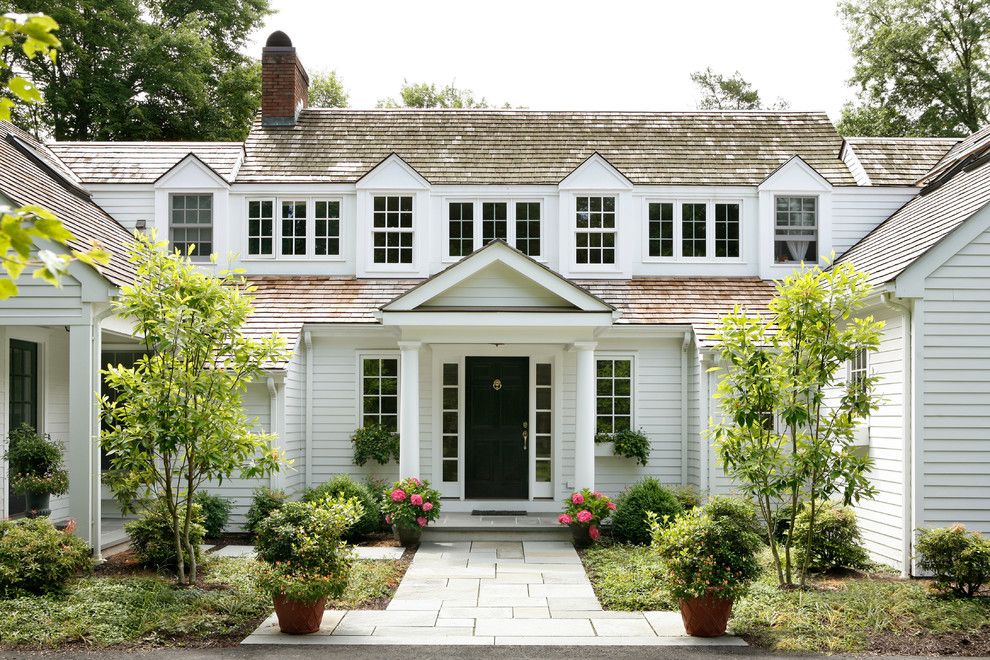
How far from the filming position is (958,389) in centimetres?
1108

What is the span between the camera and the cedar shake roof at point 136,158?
55.4 ft

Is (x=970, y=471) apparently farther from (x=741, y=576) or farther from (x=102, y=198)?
(x=102, y=198)

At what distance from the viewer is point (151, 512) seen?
423 inches

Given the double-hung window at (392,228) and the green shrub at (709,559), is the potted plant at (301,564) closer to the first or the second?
the green shrub at (709,559)

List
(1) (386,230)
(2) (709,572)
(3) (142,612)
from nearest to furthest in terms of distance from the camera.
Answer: (2) (709,572)
(3) (142,612)
(1) (386,230)

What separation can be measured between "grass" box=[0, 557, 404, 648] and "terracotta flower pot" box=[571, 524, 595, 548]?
366 cm

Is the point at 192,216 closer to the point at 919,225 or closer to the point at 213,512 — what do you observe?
the point at 213,512

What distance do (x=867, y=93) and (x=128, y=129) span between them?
75.5 feet

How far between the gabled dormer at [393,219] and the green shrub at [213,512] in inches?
193

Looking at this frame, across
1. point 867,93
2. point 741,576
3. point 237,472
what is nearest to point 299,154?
point 237,472

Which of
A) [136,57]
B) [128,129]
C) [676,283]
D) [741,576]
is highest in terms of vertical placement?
[136,57]

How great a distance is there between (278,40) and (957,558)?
15203mm

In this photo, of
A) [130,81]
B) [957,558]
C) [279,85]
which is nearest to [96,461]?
[279,85]

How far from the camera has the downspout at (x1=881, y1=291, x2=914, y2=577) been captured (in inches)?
429
